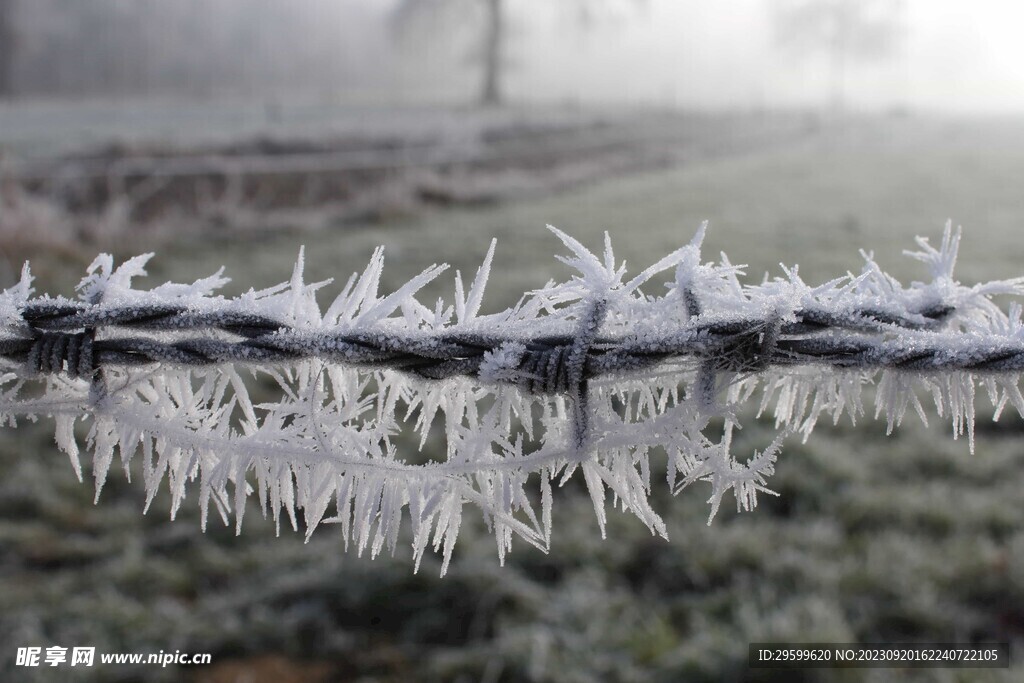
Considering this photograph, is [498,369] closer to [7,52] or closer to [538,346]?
[538,346]

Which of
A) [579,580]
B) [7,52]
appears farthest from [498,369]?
[7,52]

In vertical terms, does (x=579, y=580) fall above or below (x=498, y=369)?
below

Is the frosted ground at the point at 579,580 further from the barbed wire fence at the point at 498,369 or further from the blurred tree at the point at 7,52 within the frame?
the blurred tree at the point at 7,52

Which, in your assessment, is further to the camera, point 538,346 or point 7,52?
point 7,52

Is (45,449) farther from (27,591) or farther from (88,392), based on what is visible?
(88,392)

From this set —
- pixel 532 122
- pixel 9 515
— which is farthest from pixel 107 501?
pixel 532 122

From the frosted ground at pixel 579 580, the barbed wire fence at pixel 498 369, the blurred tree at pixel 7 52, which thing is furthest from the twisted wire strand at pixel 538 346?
the blurred tree at pixel 7 52

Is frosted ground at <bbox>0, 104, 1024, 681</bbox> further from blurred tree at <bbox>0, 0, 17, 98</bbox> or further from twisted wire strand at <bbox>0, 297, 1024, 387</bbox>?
blurred tree at <bbox>0, 0, 17, 98</bbox>

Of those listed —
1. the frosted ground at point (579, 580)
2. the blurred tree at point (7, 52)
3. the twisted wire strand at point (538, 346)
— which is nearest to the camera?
the twisted wire strand at point (538, 346)
